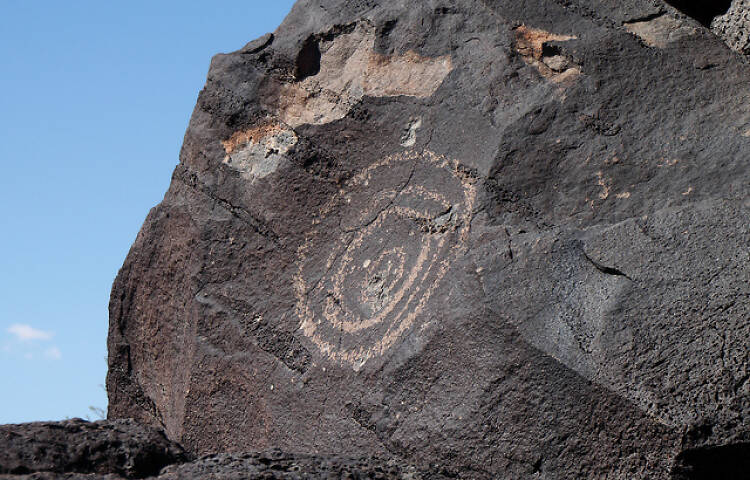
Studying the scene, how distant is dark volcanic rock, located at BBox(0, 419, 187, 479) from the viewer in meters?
2.14

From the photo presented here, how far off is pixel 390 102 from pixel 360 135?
5.5 inches

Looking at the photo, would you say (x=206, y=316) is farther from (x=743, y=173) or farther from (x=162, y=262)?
(x=743, y=173)

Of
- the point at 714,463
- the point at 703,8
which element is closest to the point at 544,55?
the point at 703,8

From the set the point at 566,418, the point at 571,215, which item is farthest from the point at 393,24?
the point at 566,418

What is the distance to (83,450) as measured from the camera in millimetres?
2240

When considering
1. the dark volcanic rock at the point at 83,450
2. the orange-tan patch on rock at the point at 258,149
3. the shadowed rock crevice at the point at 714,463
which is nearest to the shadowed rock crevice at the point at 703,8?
the orange-tan patch on rock at the point at 258,149

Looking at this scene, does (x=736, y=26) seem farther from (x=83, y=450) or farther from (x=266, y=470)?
(x=83, y=450)

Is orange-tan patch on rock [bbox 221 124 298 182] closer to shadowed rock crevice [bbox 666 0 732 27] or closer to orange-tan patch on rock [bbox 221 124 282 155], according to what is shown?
orange-tan patch on rock [bbox 221 124 282 155]

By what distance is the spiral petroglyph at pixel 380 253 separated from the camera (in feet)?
8.21

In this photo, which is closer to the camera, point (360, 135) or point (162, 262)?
point (360, 135)

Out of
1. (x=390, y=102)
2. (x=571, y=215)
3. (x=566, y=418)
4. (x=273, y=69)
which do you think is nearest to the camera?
(x=566, y=418)

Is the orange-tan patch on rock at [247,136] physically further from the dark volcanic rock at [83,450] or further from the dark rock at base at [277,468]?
the dark rock at base at [277,468]

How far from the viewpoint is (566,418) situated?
85.5 inches

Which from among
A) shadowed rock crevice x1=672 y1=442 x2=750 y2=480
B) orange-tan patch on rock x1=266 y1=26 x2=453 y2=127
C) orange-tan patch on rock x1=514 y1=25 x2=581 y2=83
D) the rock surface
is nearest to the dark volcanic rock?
the rock surface
